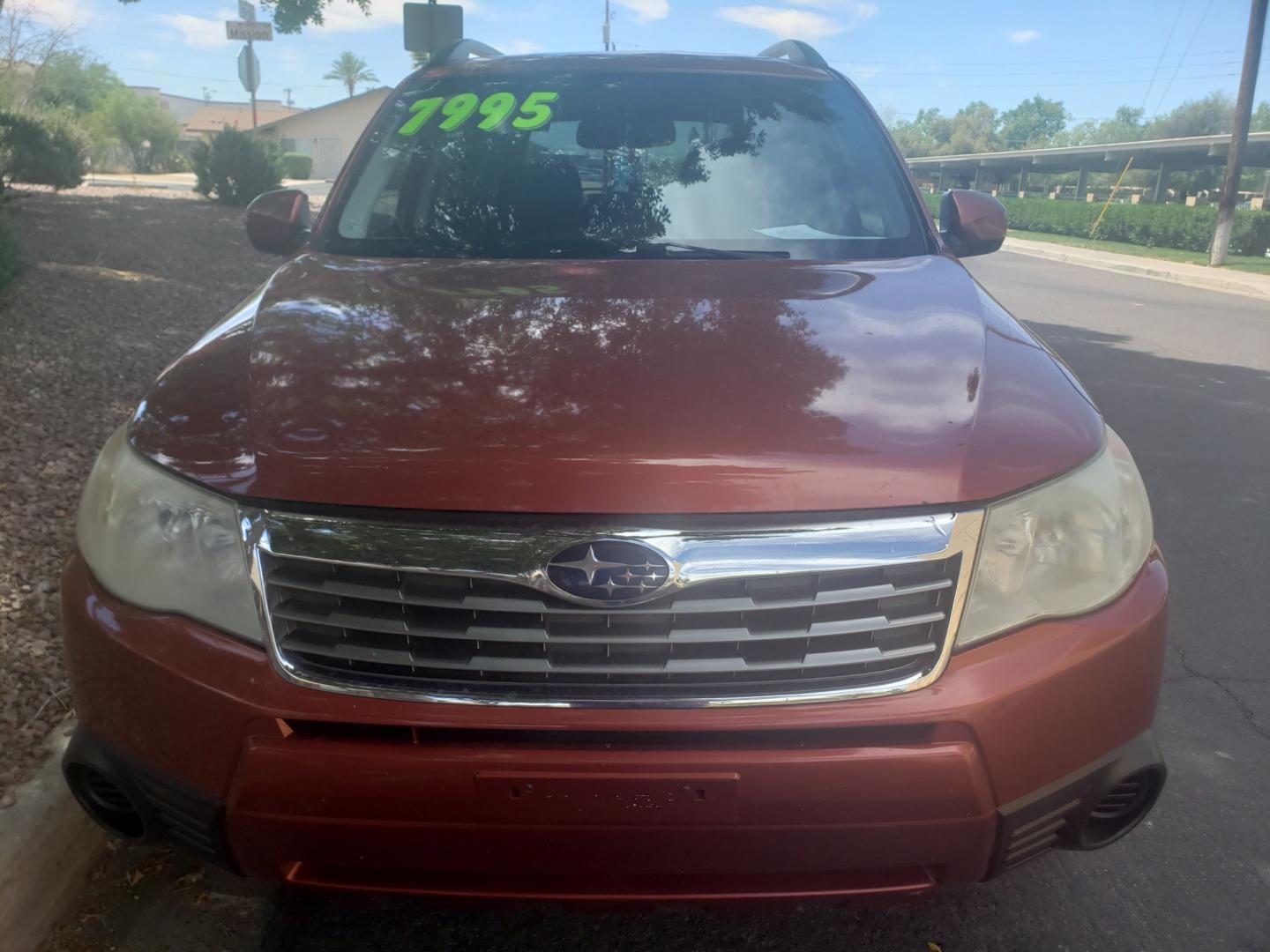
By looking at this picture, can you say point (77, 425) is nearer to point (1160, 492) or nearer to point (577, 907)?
point (577, 907)

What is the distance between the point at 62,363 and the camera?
6.01m

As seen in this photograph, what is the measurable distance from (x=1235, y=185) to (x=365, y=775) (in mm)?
25872

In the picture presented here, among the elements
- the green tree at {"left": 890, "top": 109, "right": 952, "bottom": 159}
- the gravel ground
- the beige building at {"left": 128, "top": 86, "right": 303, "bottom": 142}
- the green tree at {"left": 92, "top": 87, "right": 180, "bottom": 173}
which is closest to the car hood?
the gravel ground

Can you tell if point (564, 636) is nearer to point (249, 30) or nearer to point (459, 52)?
point (459, 52)

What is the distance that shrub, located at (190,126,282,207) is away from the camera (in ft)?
58.2

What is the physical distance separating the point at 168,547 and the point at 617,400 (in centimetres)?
82

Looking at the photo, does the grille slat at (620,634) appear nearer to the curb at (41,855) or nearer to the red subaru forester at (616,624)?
the red subaru forester at (616,624)

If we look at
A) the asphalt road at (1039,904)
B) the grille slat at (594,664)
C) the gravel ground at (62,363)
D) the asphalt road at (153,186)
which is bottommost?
the asphalt road at (1039,904)

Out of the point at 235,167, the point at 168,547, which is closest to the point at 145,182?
the point at 235,167

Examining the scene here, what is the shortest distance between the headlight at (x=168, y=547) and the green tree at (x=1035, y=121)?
558ft

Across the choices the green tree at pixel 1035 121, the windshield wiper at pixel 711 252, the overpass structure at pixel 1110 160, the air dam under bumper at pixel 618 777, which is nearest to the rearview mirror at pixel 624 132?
the windshield wiper at pixel 711 252

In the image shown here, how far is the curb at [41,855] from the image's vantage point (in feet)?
7.16

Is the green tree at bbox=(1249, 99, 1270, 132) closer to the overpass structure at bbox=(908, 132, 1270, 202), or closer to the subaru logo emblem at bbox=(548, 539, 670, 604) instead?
the overpass structure at bbox=(908, 132, 1270, 202)

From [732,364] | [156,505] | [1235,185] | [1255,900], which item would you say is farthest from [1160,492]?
[1235,185]
